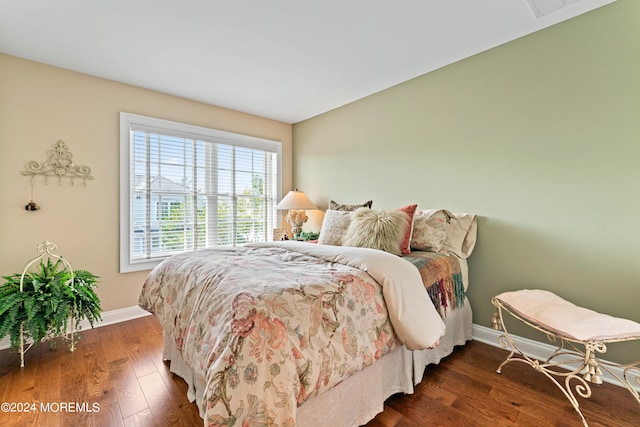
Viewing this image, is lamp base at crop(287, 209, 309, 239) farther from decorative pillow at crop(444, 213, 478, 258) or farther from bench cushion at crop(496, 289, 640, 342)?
bench cushion at crop(496, 289, 640, 342)

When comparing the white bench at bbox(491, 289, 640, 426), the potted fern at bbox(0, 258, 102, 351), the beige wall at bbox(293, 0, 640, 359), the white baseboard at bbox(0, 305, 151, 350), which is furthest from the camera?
the white baseboard at bbox(0, 305, 151, 350)

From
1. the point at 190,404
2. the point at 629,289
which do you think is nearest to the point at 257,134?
the point at 190,404

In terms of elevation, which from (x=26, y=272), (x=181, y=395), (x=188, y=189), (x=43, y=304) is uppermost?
(x=188, y=189)

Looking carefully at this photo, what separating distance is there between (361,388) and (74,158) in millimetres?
3177

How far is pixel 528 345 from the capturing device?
2119 millimetres

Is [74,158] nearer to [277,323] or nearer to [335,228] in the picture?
[335,228]

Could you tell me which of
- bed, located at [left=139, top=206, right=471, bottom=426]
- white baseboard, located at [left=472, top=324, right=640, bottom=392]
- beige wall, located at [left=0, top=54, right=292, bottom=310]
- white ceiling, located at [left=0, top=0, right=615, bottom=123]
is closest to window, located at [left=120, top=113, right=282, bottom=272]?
beige wall, located at [left=0, top=54, right=292, bottom=310]

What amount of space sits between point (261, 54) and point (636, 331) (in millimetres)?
3013

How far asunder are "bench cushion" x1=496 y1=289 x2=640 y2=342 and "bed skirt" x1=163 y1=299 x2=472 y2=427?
1.60 feet

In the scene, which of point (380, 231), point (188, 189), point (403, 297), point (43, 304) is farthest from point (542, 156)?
point (43, 304)

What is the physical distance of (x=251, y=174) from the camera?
3.95 m

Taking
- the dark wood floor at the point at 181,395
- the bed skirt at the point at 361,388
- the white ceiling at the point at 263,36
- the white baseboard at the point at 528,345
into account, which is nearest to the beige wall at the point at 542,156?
Result: the white baseboard at the point at 528,345

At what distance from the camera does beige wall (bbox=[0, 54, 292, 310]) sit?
238 cm

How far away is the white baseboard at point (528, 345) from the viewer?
71.1 inches
